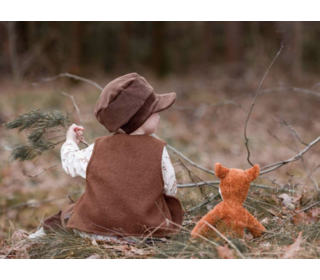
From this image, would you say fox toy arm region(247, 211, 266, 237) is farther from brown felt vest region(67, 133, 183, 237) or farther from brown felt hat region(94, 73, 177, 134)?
brown felt hat region(94, 73, 177, 134)

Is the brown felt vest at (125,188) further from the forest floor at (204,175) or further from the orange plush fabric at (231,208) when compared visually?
the orange plush fabric at (231,208)

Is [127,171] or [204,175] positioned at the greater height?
[127,171]

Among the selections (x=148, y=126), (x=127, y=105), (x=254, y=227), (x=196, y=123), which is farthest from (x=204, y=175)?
(x=196, y=123)

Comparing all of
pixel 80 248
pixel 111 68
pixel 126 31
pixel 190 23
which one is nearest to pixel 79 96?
pixel 126 31

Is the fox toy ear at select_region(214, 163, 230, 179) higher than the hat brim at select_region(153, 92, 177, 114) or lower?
lower

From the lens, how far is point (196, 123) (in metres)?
9.90

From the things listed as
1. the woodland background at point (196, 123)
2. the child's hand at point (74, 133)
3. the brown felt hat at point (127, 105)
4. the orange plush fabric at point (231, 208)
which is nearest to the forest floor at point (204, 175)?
the woodland background at point (196, 123)

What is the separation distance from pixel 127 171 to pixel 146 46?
70.2ft

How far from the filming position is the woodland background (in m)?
2.67

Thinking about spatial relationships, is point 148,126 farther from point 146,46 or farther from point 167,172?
point 146,46

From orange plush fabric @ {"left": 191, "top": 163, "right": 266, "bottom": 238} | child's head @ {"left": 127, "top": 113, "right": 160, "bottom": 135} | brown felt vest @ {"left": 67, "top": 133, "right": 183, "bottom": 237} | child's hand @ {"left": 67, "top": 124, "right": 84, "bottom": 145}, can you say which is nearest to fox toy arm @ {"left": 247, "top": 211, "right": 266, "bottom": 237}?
orange plush fabric @ {"left": 191, "top": 163, "right": 266, "bottom": 238}

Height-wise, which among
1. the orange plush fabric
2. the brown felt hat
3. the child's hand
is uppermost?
the brown felt hat

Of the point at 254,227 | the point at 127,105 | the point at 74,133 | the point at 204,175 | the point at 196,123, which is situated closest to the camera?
the point at 127,105

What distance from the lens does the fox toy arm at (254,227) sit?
2.65m
